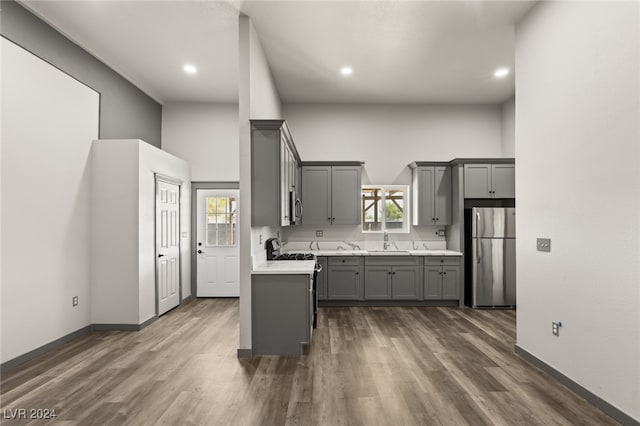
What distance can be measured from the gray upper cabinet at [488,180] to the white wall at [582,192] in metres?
2.10

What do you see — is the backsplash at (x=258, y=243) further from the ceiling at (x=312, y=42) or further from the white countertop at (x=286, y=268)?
the ceiling at (x=312, y=42)

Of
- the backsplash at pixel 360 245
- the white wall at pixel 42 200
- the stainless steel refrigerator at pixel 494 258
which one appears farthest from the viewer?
the backsplash at pixel 360 245

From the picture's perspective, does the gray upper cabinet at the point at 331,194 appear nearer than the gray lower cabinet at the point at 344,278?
No

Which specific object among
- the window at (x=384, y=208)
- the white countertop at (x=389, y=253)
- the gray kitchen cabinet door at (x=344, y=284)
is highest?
the window at (x=384, y=208)

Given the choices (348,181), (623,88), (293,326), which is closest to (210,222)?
(348,181)

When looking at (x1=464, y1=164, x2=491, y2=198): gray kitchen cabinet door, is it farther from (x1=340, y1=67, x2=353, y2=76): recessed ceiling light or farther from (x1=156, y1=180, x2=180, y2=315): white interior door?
(x1=156, y1=180, x2=180, y2=315): white interior door

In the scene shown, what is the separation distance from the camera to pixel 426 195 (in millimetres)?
5891

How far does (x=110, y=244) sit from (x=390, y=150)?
15.6 feet

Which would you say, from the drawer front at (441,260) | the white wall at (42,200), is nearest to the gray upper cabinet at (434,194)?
the drawer front at (441,260)

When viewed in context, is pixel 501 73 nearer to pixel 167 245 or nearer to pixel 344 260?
pixel 344 260

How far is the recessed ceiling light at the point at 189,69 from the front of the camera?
4.76 metres

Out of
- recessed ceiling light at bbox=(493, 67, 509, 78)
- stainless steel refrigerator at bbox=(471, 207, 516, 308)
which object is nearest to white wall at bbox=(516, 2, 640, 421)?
recessed ceiling light at bbox=(493, 67, 509, 78)

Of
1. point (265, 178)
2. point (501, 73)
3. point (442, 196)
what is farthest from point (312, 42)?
point (442, 196)

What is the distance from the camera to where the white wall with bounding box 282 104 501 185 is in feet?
20.4
